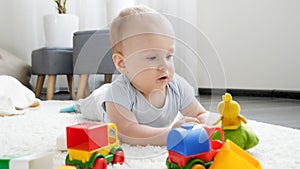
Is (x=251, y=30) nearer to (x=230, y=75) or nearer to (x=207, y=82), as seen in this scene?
(x=230, y=75)

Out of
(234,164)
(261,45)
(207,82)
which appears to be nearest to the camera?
(234,164)

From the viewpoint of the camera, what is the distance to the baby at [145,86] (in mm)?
594

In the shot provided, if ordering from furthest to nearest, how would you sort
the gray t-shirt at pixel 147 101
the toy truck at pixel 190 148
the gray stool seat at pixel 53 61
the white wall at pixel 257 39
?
the white wall at pixel 257 39, the gray stool seat at pixel 53 61, the gray t-shirt at pixel 147 101, the toy truck at pixel 190 148

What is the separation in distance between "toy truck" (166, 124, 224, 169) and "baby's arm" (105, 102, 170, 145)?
7.1 inches

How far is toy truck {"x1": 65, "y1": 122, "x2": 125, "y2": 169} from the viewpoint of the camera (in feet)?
1.69

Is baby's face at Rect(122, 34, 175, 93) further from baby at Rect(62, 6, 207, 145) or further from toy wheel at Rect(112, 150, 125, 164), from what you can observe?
toy wheel at Rect(112, 150, 125, 164)

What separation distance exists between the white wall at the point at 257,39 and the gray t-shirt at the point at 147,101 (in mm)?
1338

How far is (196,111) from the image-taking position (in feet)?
2.11

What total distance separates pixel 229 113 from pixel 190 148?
0.60ft

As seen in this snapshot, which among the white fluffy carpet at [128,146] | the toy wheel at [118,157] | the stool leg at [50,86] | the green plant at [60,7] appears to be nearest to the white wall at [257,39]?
the green plant at [60,7]

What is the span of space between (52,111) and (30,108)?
5.0 inches

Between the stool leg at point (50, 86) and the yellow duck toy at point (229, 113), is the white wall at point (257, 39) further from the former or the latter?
the yellow duck toy at point (229, 113)

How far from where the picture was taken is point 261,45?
6.93 ft

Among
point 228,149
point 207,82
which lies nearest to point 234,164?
point 228,149
